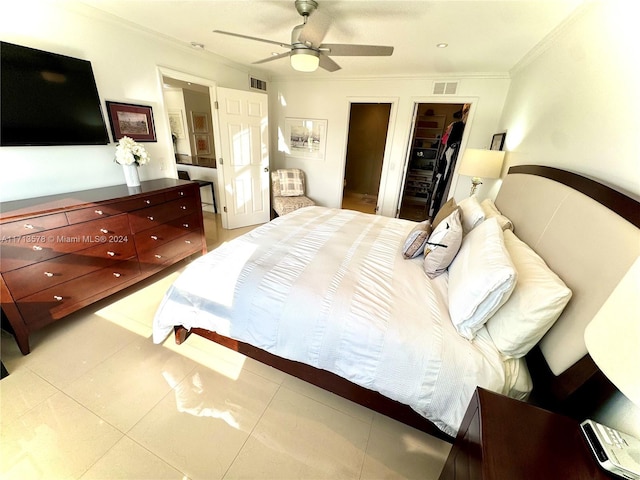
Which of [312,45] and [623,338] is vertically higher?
[312,45]

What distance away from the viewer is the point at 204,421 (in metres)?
1.38

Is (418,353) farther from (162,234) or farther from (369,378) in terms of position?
(162,234)

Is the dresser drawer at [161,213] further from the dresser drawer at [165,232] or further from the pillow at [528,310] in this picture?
the pillow at [528,310]

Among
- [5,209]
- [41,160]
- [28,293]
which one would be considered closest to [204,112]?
[41,160]

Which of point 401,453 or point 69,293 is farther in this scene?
point 69,293

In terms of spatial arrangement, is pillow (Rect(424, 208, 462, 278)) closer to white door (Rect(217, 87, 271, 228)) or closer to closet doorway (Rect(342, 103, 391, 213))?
white door (Rect(217, 87, 271, 228))

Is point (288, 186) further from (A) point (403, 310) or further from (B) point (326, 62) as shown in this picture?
(A) point (403, 310)

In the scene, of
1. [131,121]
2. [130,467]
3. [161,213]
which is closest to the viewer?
[130,467]

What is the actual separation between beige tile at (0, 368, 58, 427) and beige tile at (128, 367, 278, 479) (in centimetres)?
64

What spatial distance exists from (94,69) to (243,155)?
6.05ft

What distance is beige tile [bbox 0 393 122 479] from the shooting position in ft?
3.73

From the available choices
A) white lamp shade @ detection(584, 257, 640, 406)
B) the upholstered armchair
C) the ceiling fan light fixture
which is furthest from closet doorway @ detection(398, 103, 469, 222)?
white lamp shade @ detection(584, 257, 640, 406)

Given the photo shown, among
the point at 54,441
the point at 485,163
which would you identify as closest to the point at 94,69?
the point at 54,441

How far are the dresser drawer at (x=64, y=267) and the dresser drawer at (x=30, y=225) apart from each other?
8.9 inches
